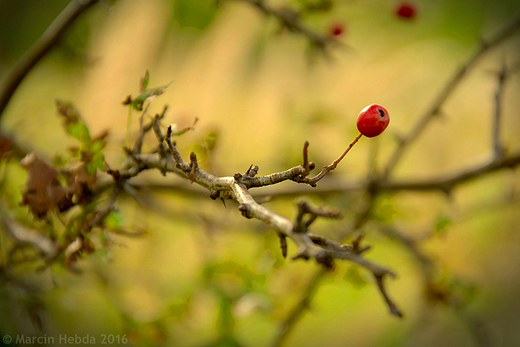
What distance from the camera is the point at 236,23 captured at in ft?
8.36

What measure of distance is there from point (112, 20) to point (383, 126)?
8.07 feet

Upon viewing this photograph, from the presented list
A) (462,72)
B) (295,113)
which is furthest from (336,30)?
(295,113)

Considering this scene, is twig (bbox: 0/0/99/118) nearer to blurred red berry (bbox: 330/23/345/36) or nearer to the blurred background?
blurred red berry (bbox: 330/23/345/36)

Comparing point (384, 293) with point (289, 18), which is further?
point (289, 18)

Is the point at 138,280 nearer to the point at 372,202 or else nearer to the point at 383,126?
the point at 372,202

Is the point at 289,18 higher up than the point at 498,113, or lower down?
higher up

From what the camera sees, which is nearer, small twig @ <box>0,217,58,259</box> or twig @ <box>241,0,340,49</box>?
small twig @ <box>0,217,58,259</box>

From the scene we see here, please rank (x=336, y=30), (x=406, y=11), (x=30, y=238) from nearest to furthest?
(x=30, y=238), (x=336, y=30), (x=406, y=11)

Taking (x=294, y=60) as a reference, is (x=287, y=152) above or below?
below

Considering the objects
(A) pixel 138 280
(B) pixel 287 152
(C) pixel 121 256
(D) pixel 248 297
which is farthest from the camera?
(C) pixel 121 256

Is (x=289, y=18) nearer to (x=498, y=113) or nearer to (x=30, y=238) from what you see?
(x=498, y=113)

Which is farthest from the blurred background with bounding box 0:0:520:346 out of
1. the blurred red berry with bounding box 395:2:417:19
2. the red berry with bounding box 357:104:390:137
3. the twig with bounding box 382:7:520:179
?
the red berry with bounding box 357:104:390:137

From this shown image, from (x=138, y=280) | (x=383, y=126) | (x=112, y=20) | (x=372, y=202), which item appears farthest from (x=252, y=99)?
(x=383, y=126)

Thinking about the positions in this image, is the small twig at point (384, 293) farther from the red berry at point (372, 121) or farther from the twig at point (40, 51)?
the twig at point (40, 51)
